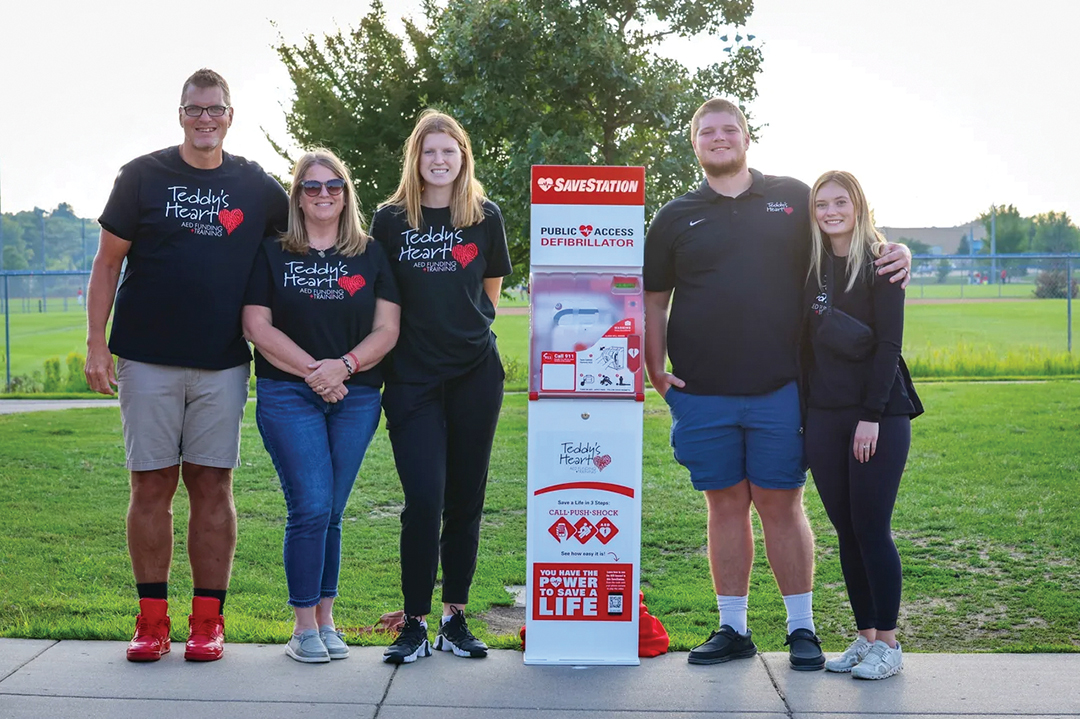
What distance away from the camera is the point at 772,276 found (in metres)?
4.33

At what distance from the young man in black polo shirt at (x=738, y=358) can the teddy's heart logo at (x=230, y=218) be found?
1653mm

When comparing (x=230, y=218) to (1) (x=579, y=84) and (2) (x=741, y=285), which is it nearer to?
Result: (2) (x=741, y=285)

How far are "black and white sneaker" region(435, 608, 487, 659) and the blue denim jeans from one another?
1.80 ft

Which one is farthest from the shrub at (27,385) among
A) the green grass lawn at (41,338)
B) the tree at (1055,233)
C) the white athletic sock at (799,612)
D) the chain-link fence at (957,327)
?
the tree at (1055,233)

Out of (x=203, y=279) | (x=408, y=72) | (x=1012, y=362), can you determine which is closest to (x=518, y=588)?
(x=203, y=279)

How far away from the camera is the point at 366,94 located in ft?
51.4

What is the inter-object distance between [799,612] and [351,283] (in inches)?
87.6

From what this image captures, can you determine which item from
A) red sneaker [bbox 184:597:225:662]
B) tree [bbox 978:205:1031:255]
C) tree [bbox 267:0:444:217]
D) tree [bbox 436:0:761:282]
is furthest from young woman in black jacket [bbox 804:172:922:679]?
tree [bbox 978:205:1031:255]

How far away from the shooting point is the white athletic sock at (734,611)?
4.46 meters

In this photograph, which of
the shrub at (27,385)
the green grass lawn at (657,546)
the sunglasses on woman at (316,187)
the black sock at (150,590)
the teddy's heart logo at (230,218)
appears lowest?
the green grass lawn at (657,546)

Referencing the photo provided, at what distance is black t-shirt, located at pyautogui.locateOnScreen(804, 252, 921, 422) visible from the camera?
160 inches

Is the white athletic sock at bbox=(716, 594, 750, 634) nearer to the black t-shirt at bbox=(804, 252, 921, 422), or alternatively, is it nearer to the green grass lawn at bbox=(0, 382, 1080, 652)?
the green grass lawn at bbox=(0, 382, 1080, 652)

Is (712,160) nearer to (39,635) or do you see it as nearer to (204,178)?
(204,178)

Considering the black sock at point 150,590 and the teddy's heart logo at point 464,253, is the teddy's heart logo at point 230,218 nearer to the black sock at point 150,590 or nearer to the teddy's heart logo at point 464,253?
the teddy's heart logo at point 464,253
